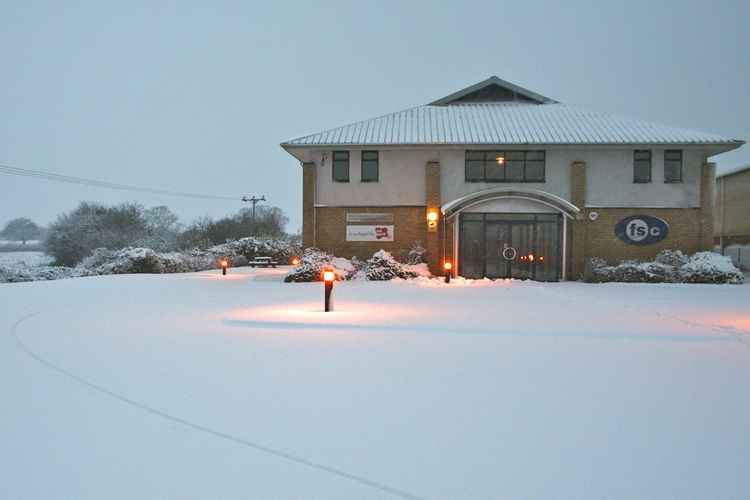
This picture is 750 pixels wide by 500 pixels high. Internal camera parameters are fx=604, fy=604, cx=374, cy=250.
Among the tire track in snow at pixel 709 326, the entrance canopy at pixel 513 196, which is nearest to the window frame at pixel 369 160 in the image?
the entrance canopy at pixel 513 196

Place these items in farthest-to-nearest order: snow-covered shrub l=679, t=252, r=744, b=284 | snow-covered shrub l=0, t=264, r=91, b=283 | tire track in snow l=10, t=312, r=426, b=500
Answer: snow-covered shrub l=0, t=264, r=91, b=283
snow-covered shrub l=679, t=252, r=744, b=284
tire track in snow l=10, t=312, r=426, b=500

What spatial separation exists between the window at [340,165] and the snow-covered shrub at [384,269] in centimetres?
373

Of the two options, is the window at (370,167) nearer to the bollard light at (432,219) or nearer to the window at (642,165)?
the bollard light at (432,219)

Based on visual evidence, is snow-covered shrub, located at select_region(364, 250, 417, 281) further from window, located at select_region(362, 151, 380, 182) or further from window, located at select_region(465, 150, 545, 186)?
window, located at select_region(465, 150, 545, 186)

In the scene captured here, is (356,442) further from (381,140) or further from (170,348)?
(381,140)

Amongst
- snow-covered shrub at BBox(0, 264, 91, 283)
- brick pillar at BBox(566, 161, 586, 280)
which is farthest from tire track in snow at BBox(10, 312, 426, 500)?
snow-covered shrub at BBox(0, 264, 91, 283)

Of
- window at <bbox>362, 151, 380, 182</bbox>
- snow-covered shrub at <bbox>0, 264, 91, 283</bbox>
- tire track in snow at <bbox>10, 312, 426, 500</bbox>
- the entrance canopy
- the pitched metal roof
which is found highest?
the pitched metal roof

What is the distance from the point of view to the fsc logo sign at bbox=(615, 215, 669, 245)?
23.6 m

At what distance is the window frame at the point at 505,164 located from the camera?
24.1 metres

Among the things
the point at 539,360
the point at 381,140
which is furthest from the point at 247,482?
the point at 381,140

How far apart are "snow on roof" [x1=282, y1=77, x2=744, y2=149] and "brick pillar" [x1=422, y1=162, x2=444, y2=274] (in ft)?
4.19

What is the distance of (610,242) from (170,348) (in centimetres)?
1970

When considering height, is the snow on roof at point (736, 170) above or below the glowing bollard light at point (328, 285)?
above

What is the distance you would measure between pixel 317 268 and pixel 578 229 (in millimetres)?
10274
